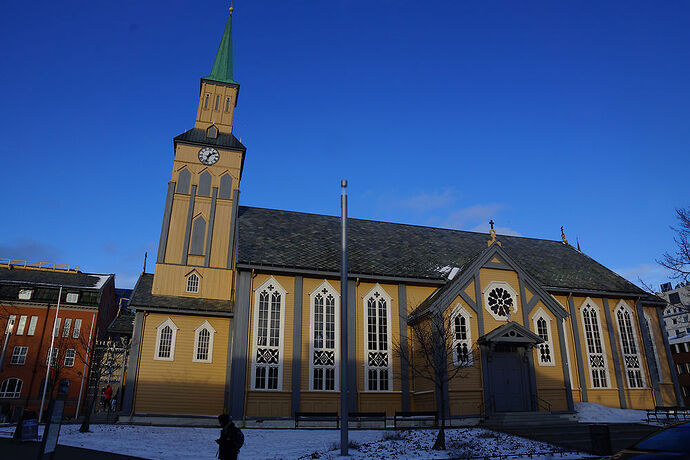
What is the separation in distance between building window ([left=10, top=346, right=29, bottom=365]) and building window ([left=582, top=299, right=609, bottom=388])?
4474cm

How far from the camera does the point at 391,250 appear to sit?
29.3m

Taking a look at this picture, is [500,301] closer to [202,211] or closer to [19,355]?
[202,211]

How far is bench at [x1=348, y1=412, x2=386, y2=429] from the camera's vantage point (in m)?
21.9

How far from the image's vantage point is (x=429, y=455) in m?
→ 14.5

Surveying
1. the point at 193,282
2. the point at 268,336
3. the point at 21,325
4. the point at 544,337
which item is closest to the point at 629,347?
the point at 544,337

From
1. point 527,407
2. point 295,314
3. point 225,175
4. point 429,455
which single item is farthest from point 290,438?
point 225,175

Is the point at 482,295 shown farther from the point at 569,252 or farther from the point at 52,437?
the point at 52,437

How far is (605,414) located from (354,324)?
13.7m

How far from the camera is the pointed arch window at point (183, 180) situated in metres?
30.9

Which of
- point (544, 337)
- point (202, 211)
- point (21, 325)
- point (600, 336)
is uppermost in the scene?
point (202, 211)

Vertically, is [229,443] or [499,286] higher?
[499,286]

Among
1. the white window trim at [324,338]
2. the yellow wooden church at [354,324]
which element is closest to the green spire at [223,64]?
the yellow wooden church at [354,324]

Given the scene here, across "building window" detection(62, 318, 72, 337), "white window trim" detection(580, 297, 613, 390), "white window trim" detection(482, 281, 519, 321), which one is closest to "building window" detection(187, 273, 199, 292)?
"white window trim" detection(482, 281, 519, 321)

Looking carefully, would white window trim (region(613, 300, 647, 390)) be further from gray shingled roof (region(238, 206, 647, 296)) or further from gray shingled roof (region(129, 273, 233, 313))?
gray shingled roof (region(129, 273, 233, 313))
